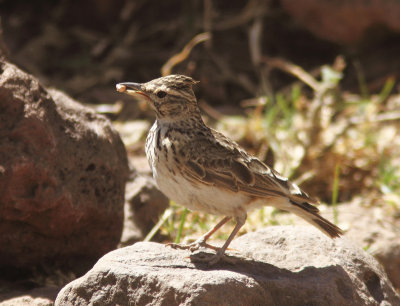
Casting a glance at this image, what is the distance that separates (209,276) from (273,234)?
3.80 feet

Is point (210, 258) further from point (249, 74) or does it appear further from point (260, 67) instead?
point (249, 74)

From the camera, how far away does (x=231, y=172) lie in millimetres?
4891

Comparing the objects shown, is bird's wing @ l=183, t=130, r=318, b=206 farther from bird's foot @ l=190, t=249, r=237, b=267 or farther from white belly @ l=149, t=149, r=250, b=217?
bird's foot @ l=190, t=249, r=237, b=267

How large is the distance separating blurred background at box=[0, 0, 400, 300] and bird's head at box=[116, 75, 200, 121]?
126 inches

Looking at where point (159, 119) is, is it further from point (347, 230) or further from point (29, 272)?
point (347, 230)

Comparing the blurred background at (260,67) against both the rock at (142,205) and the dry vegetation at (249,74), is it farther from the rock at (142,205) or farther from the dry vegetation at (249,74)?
the rock at (142,205)

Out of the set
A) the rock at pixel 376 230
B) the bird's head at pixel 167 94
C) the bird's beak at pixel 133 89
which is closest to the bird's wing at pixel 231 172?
the bird's head at pixel 167 94

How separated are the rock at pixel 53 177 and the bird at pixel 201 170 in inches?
24.9

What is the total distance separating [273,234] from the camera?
17.0 ft

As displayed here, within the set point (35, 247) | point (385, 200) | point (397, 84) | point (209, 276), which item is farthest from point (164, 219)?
point (397, 84)

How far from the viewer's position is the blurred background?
8602 mm

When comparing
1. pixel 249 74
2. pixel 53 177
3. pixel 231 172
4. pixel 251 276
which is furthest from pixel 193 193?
pixel 249 74

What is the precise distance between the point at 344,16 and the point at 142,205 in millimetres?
5666

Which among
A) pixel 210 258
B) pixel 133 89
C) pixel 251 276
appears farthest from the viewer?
pixel 133 89
